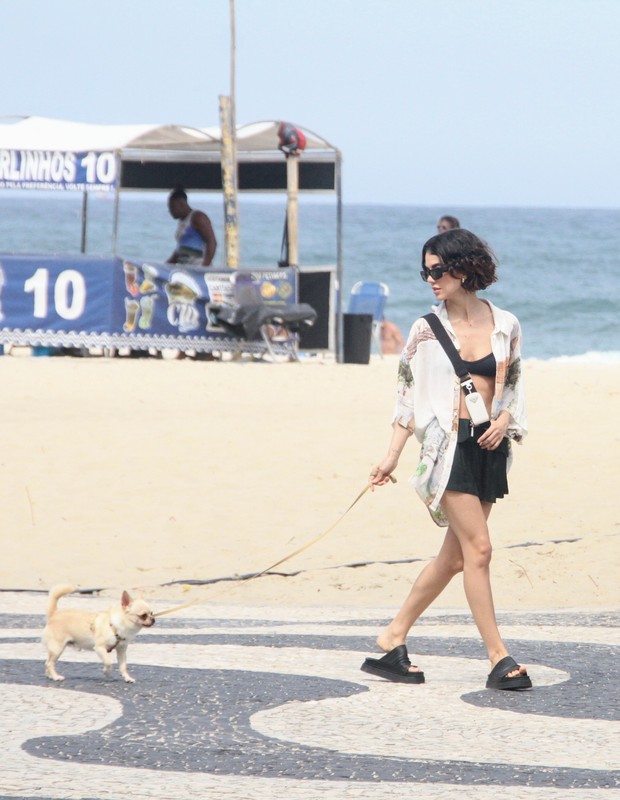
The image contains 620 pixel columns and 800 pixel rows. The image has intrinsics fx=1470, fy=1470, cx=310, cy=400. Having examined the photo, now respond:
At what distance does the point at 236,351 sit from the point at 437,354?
43.7ft

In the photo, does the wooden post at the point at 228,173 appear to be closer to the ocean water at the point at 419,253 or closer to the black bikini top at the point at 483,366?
the ocean water at the point at 419,253

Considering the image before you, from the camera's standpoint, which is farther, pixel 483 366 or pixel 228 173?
pixel 228 173

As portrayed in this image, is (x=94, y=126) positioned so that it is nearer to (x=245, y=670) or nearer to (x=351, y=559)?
(x=351, y=559)

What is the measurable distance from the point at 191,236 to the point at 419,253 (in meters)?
57.6

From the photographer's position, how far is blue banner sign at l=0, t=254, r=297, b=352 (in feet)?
59.4

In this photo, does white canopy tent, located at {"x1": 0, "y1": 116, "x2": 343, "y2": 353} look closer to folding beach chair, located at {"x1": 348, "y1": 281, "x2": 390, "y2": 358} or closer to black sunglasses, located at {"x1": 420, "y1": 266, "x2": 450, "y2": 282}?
folding beach chair, located at {"x1": 348, "y1": 281, "x2": 390, "y2": 358}

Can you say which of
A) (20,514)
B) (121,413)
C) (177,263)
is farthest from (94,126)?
(20,514)

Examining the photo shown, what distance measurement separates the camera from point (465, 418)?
17.7 feet

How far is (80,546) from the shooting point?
995 centimetres

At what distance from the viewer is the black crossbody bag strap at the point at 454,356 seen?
5375 millimetres

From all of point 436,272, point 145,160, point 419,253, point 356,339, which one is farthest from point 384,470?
point 419,253

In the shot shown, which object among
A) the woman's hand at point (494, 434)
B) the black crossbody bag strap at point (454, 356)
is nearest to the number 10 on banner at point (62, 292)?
the black crossbody bag strap at point (454, 356)

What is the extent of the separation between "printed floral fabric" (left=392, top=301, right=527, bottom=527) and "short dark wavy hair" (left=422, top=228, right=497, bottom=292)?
0.14 m

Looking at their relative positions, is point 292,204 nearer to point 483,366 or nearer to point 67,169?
point 67,169
